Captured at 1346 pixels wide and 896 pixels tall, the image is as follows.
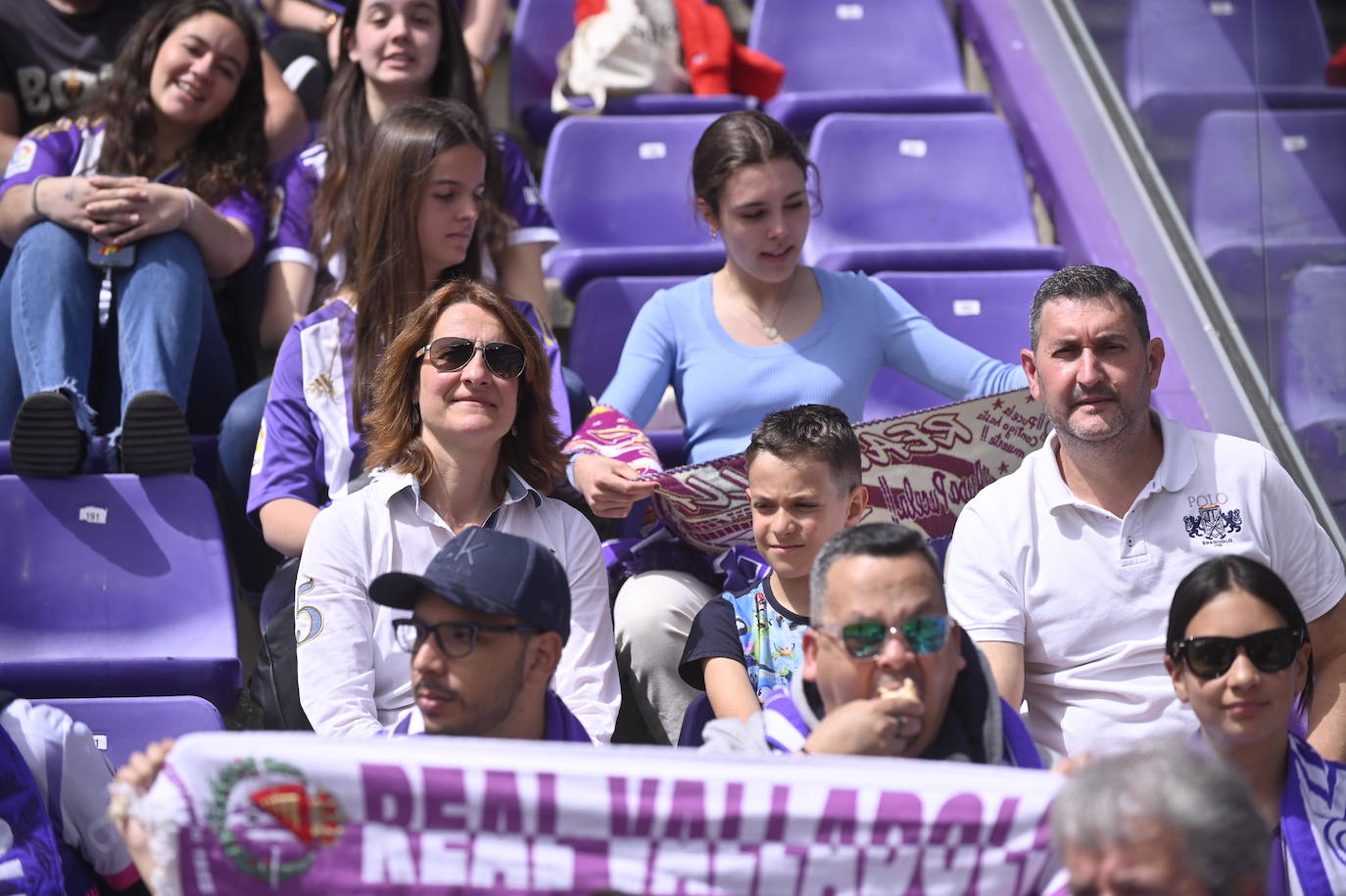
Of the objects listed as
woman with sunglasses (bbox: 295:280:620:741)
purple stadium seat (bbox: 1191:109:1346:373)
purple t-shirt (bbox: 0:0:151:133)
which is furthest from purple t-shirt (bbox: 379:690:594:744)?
purple t-shirt (bbox: 0:0:151:133)

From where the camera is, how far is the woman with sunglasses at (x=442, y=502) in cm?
263

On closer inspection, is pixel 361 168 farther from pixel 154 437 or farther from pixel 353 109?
pixel 154 437

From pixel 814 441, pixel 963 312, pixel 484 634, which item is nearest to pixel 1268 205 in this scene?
pixel 963 312

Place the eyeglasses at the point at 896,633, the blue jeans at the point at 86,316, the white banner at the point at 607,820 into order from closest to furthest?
the white banner at the point at 607,820, the eyeglasses at the point at 896,633, the blue jeans at the point at 86,316

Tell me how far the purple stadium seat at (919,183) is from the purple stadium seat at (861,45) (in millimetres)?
480

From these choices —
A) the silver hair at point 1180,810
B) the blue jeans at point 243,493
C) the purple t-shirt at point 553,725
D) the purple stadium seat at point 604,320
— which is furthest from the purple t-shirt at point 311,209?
the silver hair at point 1180,810

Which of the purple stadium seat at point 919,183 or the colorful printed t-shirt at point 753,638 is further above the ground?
the purple stadium seat at point 919,183

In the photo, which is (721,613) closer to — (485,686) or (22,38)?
(485,686)

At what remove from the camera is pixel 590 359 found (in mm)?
3951

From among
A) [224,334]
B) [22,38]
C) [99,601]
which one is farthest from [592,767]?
[22,38]

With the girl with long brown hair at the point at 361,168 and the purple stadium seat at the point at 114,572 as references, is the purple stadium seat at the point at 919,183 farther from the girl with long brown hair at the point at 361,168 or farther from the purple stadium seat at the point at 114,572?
the purple stadium seat at the point at 114,572

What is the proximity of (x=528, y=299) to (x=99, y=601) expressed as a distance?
1.15m

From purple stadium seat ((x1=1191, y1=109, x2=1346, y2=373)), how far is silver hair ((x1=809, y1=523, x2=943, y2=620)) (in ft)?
6.40

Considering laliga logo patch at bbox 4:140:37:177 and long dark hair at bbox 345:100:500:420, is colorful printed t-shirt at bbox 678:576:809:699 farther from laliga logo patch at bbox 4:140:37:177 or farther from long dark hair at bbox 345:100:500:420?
laliga logo patch at bbox 4:140:37:177
